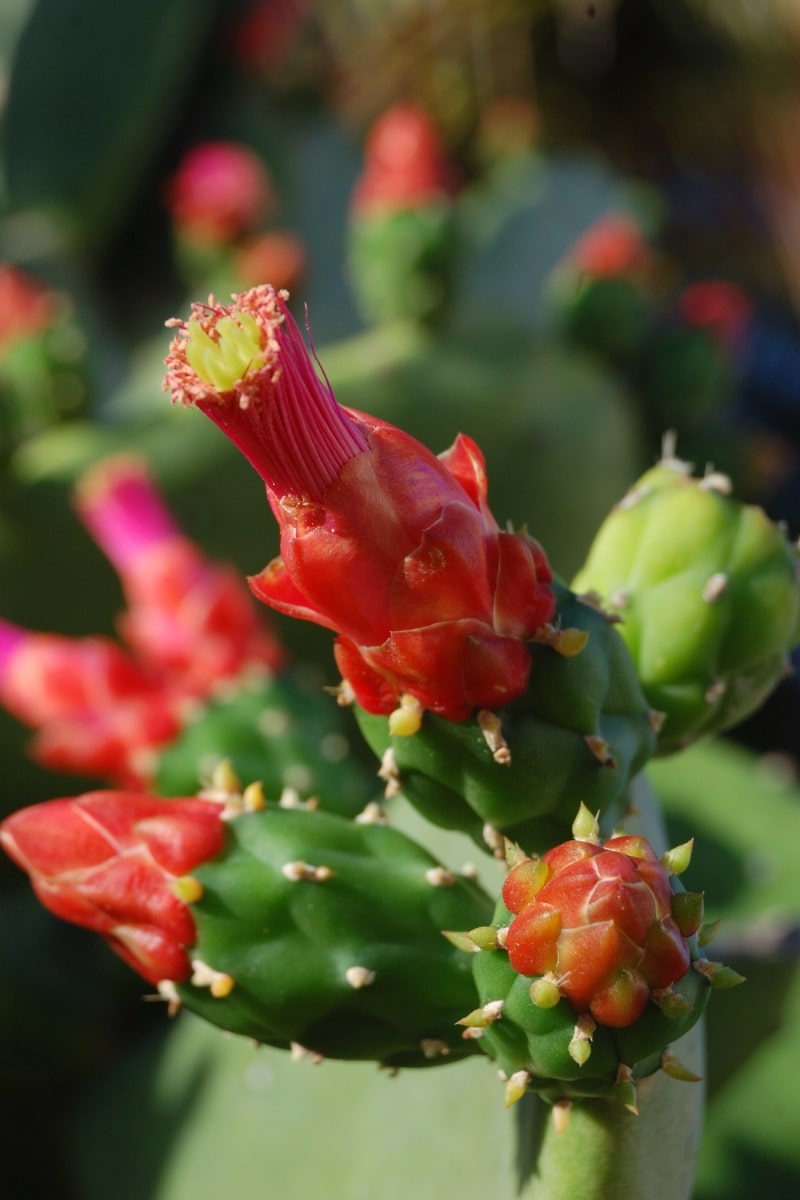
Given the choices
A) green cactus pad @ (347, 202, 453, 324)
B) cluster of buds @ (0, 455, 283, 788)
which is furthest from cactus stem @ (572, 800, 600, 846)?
green cactus pad @ (347, 202, 453, 324)

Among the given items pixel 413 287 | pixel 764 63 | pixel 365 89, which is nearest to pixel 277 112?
pixel 365 89

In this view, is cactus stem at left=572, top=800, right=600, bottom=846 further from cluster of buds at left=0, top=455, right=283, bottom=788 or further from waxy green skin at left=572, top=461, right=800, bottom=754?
cluster of buds at left=0, top=455, right=283, bottom=788

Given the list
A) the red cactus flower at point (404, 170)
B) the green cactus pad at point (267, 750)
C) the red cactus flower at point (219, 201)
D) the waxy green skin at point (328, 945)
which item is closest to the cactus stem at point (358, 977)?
the waxy green skin at point (328, 945)

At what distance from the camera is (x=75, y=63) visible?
2205 millimetres

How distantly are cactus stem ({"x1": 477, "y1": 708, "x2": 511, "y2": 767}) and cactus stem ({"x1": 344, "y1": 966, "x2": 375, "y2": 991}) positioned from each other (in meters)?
0.13

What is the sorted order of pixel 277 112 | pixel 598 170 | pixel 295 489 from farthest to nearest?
pixel 277 112
pixel 598 170
pixel 295 489

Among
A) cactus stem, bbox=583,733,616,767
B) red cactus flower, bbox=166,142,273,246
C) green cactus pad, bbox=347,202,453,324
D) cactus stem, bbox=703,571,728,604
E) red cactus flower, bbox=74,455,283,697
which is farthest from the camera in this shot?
red cactus flower, bbox=166,142,273,246

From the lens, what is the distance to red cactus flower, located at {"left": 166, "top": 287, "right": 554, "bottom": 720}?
19.5 inches

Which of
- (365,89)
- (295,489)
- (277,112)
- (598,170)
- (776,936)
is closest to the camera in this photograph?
(295,489)

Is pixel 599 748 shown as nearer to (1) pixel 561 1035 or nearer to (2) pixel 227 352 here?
(1) pixel 561 1035

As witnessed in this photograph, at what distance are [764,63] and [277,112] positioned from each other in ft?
3.92

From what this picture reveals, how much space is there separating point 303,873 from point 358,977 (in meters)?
0.06

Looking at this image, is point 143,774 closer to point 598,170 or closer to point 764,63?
point 598,170

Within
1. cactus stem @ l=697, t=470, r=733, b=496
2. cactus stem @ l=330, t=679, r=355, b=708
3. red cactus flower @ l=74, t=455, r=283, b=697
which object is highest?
cactus stem @ l=697, t=470, r=733, b=496
